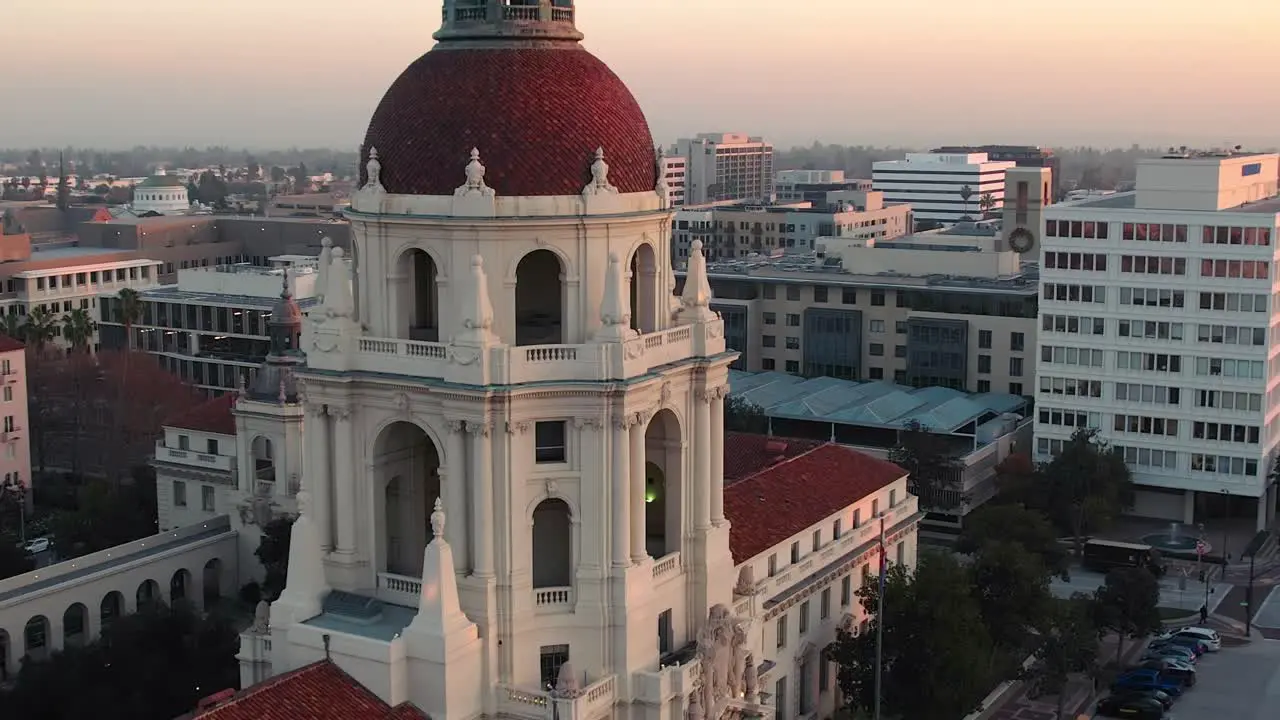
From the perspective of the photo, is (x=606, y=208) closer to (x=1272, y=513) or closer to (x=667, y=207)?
(x=667, y=207)

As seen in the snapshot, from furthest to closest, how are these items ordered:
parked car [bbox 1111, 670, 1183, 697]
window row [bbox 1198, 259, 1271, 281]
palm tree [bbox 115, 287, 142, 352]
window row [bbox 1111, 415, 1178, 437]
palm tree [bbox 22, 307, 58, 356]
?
palm tree [bbox 115, 287, 142, 352], palm tree [bbox 22, 307, 58, 356], window row [bbox 1111, 415, 1178, 437], window row [bbox 1198, 259, 1271, 281], parked car [bbox 1111, 670, 1183, 697]

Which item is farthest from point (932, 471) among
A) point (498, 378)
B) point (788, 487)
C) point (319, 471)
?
point (498, 378)

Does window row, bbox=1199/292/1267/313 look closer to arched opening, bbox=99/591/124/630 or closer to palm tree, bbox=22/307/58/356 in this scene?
arched opening, bbox=99/591/124/630

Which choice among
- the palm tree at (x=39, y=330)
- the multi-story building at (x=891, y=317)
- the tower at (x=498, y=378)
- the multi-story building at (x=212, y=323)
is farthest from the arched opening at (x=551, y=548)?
the palm tree at (x=39, y=330)

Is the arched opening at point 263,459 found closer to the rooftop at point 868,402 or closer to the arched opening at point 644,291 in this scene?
the rooftop at point 868,402

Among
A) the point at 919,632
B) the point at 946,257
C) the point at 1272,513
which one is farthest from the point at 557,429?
the point at 946,257

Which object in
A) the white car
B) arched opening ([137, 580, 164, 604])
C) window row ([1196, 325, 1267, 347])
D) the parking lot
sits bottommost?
the parking lot

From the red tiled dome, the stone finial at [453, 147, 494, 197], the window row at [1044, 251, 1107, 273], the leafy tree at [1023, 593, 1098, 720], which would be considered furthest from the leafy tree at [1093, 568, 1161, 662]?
the stone finial at [453, 147, 494, 197]
